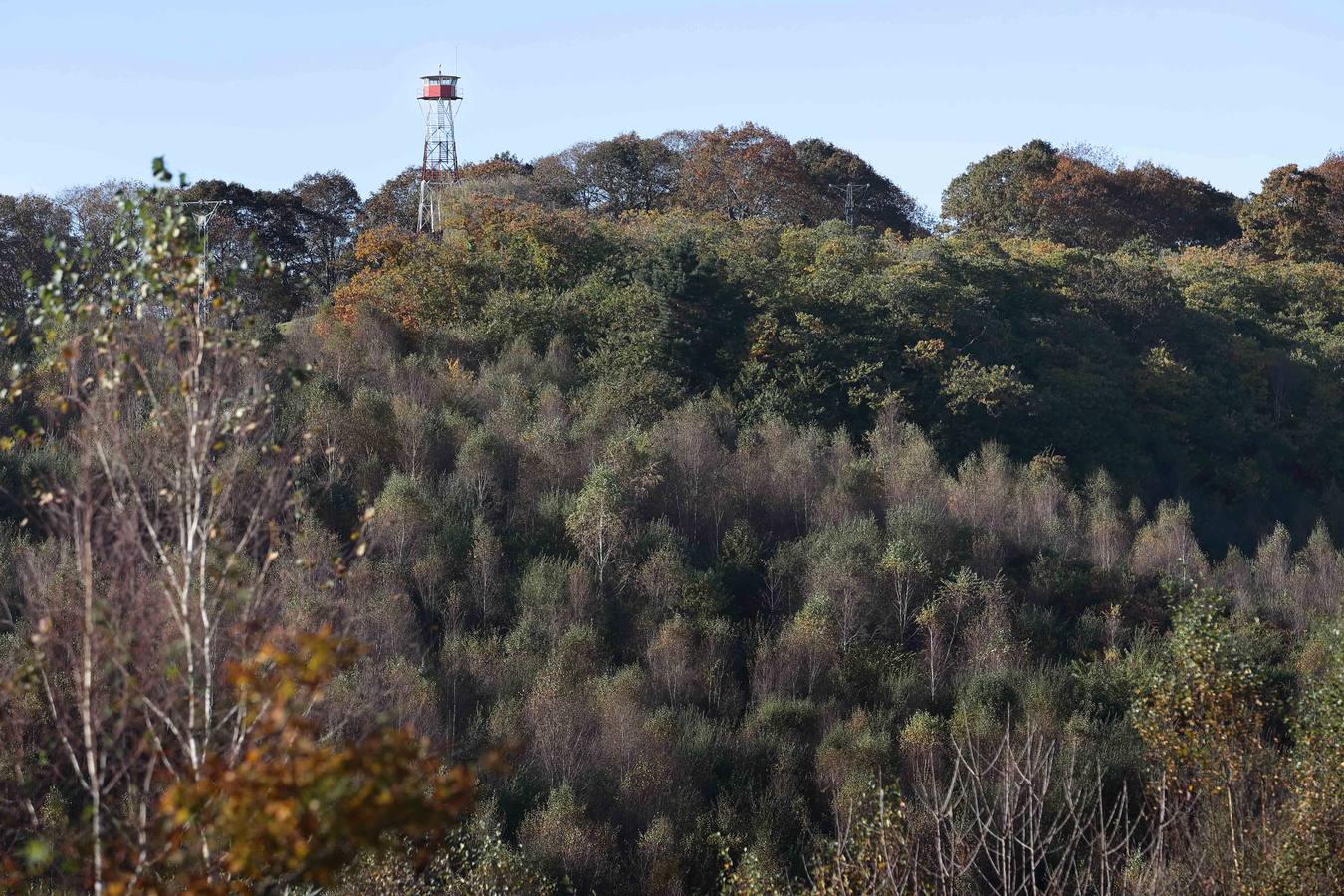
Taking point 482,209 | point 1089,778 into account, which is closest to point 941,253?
point 482,209

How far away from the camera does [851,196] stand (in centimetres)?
4488

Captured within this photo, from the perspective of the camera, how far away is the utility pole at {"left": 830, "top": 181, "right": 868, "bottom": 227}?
147ft

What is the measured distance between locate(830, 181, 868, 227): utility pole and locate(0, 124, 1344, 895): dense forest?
733 millimetres

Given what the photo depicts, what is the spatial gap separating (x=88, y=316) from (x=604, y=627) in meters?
15.2

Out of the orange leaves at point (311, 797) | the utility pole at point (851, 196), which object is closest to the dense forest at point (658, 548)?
the orange leaves at point (311, 797)

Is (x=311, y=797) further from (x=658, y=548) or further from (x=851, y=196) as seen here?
(x=851, y=196)

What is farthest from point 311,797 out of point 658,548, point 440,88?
point 440,88

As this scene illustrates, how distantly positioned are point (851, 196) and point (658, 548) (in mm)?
24400

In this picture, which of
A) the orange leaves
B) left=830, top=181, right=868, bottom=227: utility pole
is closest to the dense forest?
the orange leaves

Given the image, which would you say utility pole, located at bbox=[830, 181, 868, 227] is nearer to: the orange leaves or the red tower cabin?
the red tower cabin

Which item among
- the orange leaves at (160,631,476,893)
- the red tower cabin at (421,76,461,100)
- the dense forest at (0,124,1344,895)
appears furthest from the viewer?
the red tower cabin at (421,76,461,100)

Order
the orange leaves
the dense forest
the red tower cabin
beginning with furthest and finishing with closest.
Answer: the red tower cabin → the dense forest → the orange leaves

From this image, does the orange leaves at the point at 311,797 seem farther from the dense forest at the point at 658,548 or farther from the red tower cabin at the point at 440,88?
the red tower cabin at the point at 440,88

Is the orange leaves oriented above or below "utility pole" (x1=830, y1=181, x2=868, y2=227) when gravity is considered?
below
